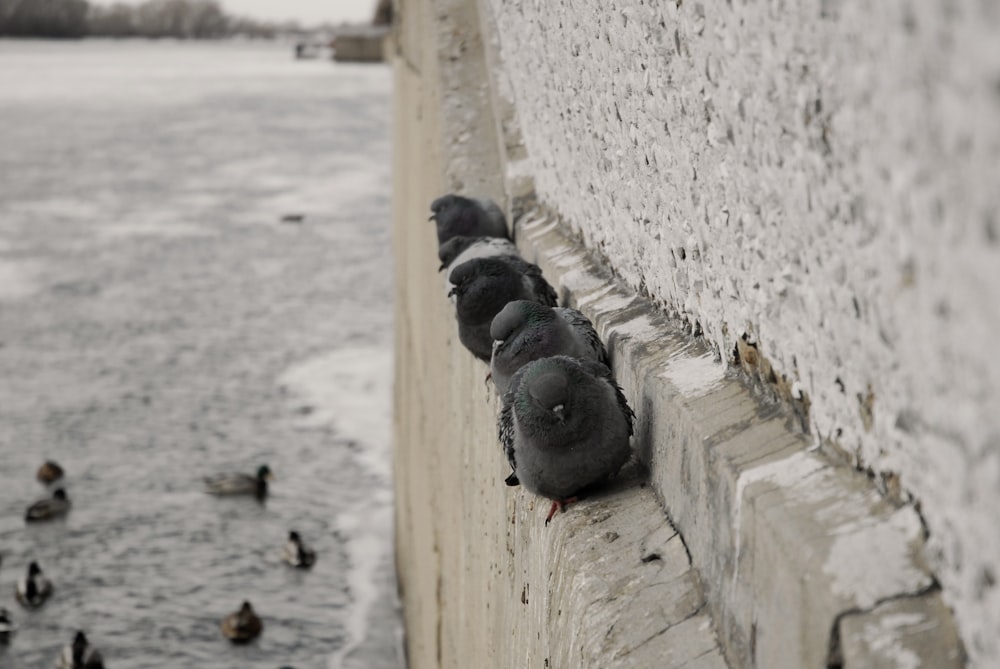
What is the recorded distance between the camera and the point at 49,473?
14133mm

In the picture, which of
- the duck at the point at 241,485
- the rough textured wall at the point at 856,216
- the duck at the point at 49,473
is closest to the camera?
the rough textured wall at the point at 856,216

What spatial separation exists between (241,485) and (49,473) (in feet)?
8.02

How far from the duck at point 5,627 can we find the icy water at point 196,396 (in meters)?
0.13

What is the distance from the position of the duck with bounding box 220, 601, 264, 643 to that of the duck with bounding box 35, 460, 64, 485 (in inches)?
178

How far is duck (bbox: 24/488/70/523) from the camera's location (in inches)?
526

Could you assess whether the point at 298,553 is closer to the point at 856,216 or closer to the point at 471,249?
the point at 471,249

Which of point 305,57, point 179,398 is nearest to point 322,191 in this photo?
point 179,398

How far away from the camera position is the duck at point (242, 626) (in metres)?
10.7

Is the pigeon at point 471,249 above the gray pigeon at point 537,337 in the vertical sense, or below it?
below

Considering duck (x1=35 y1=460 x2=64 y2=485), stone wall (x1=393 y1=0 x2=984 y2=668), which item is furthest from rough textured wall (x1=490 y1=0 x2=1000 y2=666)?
duck (x1=35 y1=460 x2=64 y2=485)

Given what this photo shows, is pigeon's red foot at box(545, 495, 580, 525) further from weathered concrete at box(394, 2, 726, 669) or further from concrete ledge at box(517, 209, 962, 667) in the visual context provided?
concrete ledge at box(517, 209, 962, 667)

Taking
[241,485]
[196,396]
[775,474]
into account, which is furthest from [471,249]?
[196,396]

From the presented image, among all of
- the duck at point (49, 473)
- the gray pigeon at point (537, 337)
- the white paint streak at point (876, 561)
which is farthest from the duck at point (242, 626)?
the white paint streak at point (876, 561)

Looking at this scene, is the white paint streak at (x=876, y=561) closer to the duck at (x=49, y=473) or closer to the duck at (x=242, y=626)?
the duck at (x=242, y=626)
